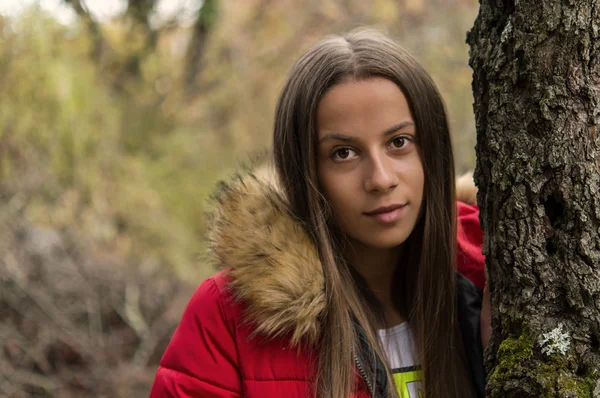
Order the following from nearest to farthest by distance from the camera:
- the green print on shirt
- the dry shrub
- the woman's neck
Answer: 1. the green print on shirt
2. the woman's neck
3. the dry shrub

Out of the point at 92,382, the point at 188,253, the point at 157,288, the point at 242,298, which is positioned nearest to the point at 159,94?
the point at 188,253

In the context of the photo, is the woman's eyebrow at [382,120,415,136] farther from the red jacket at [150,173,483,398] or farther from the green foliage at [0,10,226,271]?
the green foliage at [0,10,226,271]

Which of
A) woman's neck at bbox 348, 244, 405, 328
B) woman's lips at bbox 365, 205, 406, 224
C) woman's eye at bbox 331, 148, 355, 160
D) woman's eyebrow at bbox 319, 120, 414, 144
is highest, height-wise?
woman's eyebrow at bbox 319, 120, 414, 144

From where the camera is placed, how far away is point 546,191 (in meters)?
1.82

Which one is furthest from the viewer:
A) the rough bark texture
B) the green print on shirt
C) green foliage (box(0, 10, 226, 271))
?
green foliage (box(0, 10, 226, 271))

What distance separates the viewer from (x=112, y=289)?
4.96 meters

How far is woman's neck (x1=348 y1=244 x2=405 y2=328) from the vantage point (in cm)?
240

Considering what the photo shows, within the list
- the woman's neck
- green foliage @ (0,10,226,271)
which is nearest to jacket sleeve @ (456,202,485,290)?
the woman's neck

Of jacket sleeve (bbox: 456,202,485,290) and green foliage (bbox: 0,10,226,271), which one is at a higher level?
green foliage (bbox: 0,10,226,271)

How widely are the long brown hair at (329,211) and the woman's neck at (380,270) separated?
1.8 inches

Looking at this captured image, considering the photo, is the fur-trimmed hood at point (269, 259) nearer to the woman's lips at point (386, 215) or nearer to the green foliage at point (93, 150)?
the woman's lips at point (386, 215)

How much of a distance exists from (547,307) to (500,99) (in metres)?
0.53

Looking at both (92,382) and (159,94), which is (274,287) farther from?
(159,94)

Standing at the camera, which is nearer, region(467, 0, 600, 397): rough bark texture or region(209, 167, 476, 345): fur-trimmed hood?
region(467, 0, 600, 397): rough bark texture
